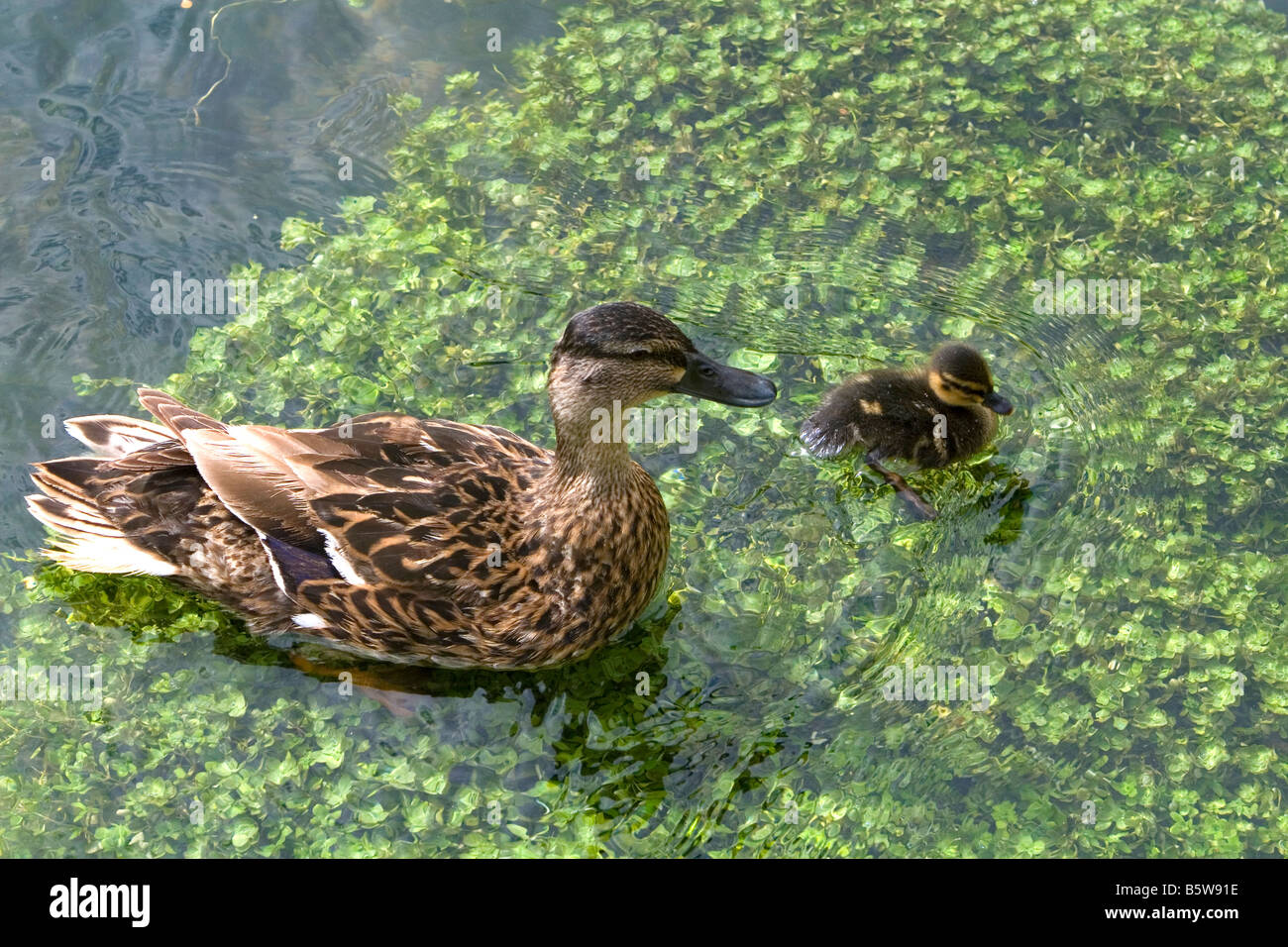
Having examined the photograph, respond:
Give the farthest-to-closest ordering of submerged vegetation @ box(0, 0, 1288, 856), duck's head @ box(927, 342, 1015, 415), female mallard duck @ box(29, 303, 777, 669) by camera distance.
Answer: duck's head @ box(927, 342, 1015, 415) → submerged vegetation @ box(0, 0, 1288, 856) → female mallard duck @ box(29, 303, 777, 669)

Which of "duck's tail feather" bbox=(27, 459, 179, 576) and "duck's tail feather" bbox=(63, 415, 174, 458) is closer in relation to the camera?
"duck's tail feather" bbox=(27, 459, 179, 576)

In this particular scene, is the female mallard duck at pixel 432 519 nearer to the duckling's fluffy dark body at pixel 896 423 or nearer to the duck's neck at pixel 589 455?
the duck's neck at pixel 589 455

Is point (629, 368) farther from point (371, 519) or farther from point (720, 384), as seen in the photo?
point (371, 519)

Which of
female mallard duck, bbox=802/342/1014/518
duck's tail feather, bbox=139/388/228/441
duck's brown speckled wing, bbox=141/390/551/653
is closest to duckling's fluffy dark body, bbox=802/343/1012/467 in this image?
female mallard duck, bbox=802/342/1014/518

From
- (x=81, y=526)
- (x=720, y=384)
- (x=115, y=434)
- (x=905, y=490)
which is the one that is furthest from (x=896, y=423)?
(x=81, y=526)

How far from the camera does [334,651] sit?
443 cm

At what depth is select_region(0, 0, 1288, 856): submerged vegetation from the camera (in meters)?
4.16

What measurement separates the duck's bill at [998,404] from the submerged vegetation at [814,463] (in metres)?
0.29

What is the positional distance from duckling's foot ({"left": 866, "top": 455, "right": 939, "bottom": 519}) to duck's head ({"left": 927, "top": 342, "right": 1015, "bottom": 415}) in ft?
1.15

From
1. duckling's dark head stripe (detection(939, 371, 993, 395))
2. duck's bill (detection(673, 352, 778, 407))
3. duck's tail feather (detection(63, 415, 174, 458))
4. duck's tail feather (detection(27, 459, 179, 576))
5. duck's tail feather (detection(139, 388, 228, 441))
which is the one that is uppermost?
duck's bill (detection(673, 352, 778, 407))

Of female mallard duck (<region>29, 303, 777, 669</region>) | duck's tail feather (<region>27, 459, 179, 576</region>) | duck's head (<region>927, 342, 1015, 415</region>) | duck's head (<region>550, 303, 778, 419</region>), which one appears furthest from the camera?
duck's head (<region>927, 342, 1015, 415</region>)

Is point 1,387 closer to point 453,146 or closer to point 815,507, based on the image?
point 453,146

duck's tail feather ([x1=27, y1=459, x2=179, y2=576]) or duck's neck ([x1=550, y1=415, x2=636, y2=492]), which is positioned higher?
duck's neck ([x1=550, y1=415, x2=636, y2=492])

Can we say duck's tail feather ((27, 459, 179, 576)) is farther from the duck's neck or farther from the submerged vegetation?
the duck's neck
